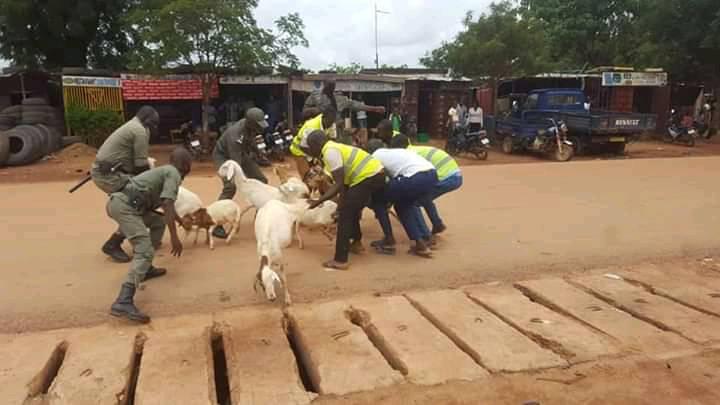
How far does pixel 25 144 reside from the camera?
1438 centimetres

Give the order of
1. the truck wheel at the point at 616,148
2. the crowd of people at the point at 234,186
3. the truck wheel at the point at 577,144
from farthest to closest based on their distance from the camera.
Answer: the truck wheel at the point at 616,148 → the truck wheel at the point at 577,144 → the crowd of people at the point at 234,186

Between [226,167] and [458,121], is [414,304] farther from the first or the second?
[458,121]

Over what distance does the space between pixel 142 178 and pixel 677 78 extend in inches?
890

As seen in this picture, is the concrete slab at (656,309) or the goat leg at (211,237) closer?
the concrete slab at (656,309)

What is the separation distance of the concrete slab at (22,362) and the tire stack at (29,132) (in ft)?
37.2

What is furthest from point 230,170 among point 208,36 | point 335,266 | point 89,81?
point 89,81

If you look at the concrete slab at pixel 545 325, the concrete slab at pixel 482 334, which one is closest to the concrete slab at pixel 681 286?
the concrete slab at pixel 545 325

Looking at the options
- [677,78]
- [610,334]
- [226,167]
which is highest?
[677,78]

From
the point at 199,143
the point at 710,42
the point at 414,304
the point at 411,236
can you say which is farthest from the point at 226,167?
the point at 710,42

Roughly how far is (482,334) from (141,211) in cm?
313

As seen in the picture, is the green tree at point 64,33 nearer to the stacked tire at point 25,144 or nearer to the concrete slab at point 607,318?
the stacked tire at point 25,144

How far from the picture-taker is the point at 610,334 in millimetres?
4410

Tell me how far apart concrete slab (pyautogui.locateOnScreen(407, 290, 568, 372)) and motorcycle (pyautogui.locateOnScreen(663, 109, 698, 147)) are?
18141 mm

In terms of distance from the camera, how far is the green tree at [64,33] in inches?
724
